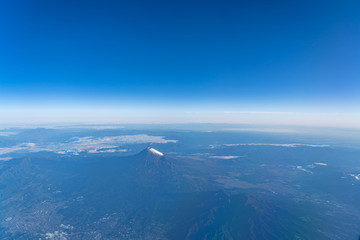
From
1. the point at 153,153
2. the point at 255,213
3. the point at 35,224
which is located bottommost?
the point at 35,224

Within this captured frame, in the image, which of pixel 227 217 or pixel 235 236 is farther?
pixel 227 217

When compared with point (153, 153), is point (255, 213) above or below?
below

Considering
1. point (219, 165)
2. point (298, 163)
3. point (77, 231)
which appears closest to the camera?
point (77, 231)

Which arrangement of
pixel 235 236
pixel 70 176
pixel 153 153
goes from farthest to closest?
pixel 153 153 → pixel 70 176 → pixel 235 236

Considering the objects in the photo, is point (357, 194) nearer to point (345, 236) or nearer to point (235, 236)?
point (345, 236)

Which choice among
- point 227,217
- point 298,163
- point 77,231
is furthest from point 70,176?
point 298,163

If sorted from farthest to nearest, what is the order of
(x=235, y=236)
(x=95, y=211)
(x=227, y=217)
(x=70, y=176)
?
(x=70, y=176) < (x=95, y=211) < (x=227, y=217) < (x=235, y=236)

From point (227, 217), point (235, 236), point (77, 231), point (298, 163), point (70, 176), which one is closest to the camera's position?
→ point (235, 236)

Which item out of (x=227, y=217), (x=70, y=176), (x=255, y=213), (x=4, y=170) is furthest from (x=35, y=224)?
(x=4, y=170)

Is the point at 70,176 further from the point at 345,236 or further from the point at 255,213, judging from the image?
the point at 345,236
